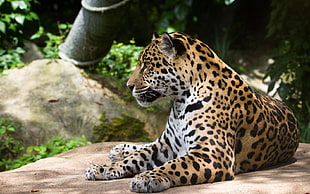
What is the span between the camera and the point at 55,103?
8.75m

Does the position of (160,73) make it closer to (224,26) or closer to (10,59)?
(10,59)

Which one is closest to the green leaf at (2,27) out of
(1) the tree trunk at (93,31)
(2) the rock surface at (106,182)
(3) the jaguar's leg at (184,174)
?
(1) the tree trunk at (93,31)

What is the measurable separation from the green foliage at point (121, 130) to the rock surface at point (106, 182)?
2.30 metres

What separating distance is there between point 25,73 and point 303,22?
5683 mm

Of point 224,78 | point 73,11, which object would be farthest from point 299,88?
point 73,11

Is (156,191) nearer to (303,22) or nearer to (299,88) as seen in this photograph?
(299,88)

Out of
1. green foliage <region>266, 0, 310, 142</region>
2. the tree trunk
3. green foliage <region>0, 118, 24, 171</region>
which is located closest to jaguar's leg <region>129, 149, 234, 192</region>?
green foliage <region>0, 118, 24, 171</region>

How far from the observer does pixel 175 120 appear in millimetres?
5203

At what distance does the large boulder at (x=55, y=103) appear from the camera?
819 cm

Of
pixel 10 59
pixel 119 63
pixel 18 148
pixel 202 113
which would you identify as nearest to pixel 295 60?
pixel 119 63

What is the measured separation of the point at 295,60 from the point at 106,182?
19.8ft

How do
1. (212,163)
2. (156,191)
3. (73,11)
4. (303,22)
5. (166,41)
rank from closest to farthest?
(156,191) < (212,163) < (166,41) < (303,22) < (73,11)

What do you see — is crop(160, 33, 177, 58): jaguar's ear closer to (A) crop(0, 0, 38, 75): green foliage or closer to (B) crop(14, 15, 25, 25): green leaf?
(A) crop(0, 0, 38, 75): green foliage

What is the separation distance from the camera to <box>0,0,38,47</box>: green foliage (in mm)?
9867
